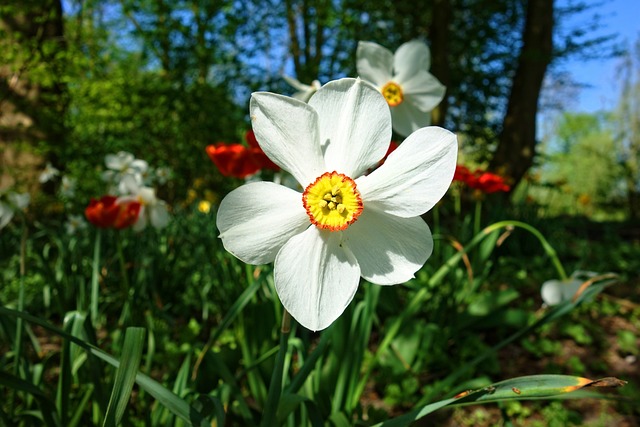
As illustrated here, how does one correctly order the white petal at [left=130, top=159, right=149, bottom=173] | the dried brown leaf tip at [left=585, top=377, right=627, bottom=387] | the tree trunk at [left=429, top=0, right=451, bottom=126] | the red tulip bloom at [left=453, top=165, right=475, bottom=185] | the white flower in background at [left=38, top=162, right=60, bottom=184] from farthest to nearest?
1. the tree trunk at [left=429, top=0, right=451, bottom=126]
2. the white flower in background at [left=38, top=162, right=60, bottom=184]
3. the white petal at [left=130, top=159, right=149, bottom=173]
4. the red tulip bloom at [left=453, top=165, right=475, bottom=185]
5. the dried brown leaf tip at [left=585, top=377, right=627, bottom=387]

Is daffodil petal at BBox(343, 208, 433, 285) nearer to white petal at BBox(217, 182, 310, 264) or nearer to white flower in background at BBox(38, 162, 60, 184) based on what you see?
white petal at BBox(217, 182, 310, 264)

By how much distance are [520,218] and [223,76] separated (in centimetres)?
382

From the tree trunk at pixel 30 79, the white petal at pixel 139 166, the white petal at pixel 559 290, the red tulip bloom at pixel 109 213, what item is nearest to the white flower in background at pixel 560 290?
the white petal at pixel 559 290

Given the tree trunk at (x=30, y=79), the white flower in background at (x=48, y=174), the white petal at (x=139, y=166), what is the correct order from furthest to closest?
the white flower in background at (x=48, y=174) < the white petal at (x=139, y=166) < the tree trunk at (x=30, y=79)

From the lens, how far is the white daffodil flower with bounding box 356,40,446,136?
1.31 m

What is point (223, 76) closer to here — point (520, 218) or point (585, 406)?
point (520, 218)

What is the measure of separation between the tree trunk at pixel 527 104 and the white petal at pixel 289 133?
16.2 feet

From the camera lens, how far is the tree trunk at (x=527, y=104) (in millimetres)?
5293

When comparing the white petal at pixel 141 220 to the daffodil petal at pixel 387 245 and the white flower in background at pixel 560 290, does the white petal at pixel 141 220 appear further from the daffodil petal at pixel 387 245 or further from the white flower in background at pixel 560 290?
the white flower in background at pixel 560 290

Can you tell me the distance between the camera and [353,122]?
784 mm

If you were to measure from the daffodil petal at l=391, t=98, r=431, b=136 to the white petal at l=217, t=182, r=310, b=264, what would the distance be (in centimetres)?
64

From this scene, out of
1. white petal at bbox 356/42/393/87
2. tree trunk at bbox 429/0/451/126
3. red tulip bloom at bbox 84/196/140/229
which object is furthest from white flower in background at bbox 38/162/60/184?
tree trunk at bbox 429/0/451/126

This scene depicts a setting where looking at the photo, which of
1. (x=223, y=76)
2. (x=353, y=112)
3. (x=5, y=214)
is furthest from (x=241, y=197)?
(x=223, y=76)

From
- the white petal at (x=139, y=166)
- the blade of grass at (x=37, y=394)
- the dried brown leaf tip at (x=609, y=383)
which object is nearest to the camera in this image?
the dried brown leaf tip at (x=609, y=383)
